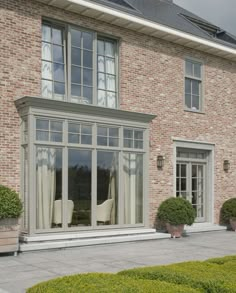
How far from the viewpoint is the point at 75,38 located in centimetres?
1149

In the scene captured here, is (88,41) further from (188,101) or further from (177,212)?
(177,212)

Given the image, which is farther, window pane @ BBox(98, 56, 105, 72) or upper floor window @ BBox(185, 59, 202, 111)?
upper floor window @ BBox(185, 59, 202, 111)

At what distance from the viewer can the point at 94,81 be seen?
1182cm

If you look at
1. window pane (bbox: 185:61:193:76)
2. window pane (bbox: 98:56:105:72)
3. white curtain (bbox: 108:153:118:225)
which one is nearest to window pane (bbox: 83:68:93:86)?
window pane (bbox: 98:56:105:72)

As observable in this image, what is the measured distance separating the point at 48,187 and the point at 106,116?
2405 mm

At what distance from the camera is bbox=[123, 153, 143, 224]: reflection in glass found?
11844 mm

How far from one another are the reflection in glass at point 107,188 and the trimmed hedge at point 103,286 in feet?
21.4

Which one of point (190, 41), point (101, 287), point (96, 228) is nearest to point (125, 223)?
point (96, 228)

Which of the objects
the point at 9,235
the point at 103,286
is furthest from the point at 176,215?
the point at 103,286

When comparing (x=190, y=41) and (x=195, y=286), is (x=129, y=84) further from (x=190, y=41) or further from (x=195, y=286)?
(x=195, y=286)

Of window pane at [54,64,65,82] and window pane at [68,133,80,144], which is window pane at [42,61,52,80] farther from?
window pane at [68,133,80,144]

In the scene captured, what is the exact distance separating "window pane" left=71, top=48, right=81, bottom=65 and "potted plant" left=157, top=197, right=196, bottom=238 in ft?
15.4

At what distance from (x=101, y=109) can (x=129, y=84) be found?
1.83 meters

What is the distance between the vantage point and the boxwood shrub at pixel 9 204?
29.1ft
